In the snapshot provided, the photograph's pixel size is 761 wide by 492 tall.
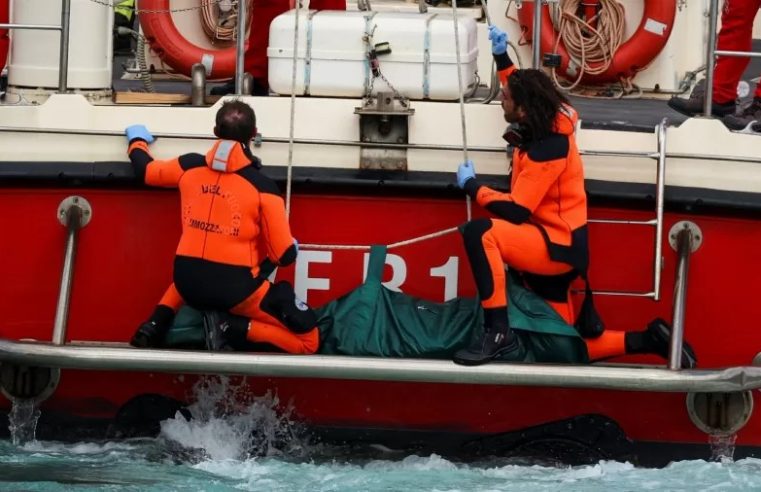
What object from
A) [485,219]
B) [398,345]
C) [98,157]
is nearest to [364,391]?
[398,345]

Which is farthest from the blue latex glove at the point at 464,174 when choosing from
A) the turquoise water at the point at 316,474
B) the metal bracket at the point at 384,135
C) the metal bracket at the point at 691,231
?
the turquoise water at the point at 316,474

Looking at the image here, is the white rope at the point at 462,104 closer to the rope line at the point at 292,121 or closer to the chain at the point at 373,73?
the chain at the point at 373,73

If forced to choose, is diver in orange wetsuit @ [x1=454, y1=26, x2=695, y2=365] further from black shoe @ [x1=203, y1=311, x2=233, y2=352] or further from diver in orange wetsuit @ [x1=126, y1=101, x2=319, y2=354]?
black shoe @ [x1=203, y1=311, x2=233, y2=352]

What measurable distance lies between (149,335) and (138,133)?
0.70 metres

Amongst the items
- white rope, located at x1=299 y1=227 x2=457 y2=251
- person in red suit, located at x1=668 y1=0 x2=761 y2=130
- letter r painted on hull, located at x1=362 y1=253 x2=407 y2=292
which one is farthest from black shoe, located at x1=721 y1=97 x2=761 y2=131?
letter r painted on hull, located at x1=362 y1=253 x2=407 y2=292

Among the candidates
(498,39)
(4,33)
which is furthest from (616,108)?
(4,33)

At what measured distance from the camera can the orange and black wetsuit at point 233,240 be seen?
5359 millimetres

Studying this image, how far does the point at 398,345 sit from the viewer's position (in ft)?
18.1

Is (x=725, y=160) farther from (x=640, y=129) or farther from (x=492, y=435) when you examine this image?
(x=492, y=435)

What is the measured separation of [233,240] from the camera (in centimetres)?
538

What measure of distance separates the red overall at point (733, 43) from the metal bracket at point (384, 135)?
1.28 meters

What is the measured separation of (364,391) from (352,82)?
3.51 feet

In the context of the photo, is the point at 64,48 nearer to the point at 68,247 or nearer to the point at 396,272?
the point at 68,247

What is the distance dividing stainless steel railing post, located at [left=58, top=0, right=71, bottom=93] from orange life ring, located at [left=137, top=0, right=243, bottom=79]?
4.52 ft
